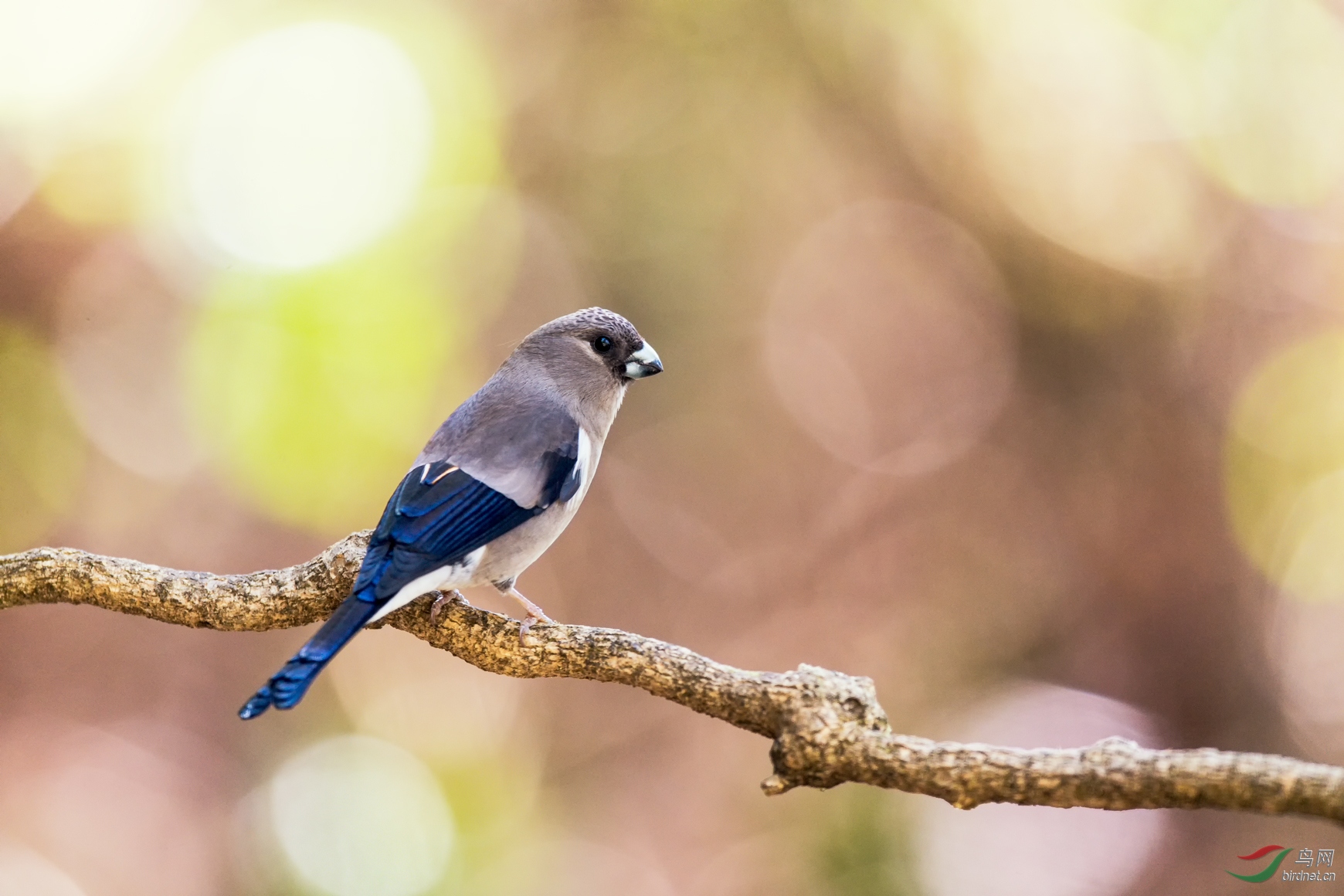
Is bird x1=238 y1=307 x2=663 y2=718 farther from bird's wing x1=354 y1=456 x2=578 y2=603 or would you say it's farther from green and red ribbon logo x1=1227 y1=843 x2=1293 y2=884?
green and red ribbon logo x1=1227 y1=843 x2=1293 y2=884

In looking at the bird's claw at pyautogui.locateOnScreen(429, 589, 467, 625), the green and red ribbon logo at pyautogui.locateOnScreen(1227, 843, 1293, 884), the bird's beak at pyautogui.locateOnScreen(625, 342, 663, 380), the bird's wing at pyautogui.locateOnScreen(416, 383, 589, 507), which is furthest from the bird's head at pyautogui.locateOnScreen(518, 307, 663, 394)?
the green and red ribbon logo at pyautogui.locateOnScreen(1227, 843, 1293, 884)

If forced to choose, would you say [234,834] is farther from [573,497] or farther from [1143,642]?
[1143,642]

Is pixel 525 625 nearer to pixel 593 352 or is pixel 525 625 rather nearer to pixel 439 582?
pixel 439 582

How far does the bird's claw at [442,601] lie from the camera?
3092 mm

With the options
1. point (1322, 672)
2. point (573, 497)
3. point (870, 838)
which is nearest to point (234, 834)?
point (573, 497)

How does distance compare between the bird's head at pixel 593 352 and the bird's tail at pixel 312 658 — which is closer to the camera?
the bird's tail at pixel 312 658

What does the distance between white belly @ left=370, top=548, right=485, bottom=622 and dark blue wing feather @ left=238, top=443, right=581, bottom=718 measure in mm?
17

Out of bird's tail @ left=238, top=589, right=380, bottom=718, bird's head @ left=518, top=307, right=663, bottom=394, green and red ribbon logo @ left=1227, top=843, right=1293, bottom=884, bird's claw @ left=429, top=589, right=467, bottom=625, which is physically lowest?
bird's tail @ left=238, top=589, right=380, bottom=718

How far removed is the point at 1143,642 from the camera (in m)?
5.28

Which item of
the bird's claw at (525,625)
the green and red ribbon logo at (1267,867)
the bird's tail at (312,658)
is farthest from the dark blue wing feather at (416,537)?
the green and red ribbon logo at (1267,867)

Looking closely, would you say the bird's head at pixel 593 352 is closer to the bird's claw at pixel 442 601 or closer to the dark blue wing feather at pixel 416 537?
the dark blue wing feather at pixel 416 537

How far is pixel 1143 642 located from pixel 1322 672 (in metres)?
0.79

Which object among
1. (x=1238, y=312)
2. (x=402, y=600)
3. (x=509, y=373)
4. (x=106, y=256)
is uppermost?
(x=1238, y=312)

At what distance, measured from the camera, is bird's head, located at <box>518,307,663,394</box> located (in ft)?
12.6
